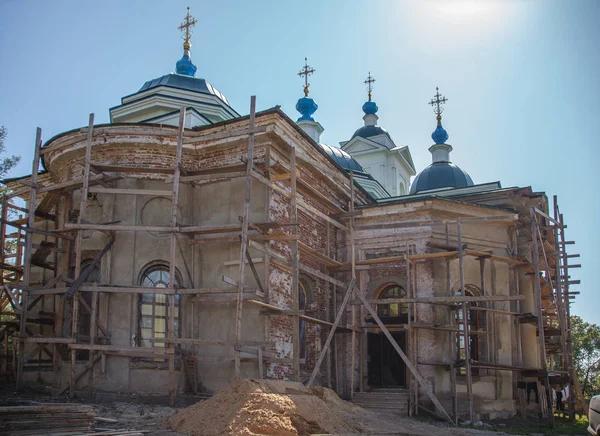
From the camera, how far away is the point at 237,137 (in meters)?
14.4

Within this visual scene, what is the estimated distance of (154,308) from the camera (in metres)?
14.1

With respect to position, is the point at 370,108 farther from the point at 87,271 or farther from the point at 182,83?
the point at 87,271

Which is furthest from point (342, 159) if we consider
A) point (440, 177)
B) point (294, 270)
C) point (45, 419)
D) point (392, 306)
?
point (45, 419)

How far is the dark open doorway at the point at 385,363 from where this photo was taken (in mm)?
16953

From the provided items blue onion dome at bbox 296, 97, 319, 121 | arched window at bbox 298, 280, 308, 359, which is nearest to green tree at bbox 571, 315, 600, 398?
blue onion dome at bbox 296, 97, 319, 121

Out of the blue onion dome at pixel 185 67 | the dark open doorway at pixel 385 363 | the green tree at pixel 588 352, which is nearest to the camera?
the dark open doorway at pixel 385 363

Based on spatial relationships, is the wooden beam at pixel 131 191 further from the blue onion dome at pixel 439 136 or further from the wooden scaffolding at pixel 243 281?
the blue onion dome at pixel 439 136

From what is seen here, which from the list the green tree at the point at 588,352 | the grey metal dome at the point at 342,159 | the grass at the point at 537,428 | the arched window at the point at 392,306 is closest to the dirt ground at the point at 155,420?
the grass at the point at 537,428

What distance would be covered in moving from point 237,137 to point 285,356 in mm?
4794

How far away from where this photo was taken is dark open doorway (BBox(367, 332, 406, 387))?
1695 centimetres

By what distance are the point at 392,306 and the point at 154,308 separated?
6.28 m

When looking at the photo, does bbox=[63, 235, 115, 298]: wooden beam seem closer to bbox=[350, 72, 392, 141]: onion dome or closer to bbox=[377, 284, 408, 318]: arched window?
bbox=[377, 284, 408, 318]: arched window

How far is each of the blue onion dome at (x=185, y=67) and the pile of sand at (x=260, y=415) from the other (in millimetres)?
14867

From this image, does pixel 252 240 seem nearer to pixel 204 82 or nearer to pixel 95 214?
pixel 95 214
